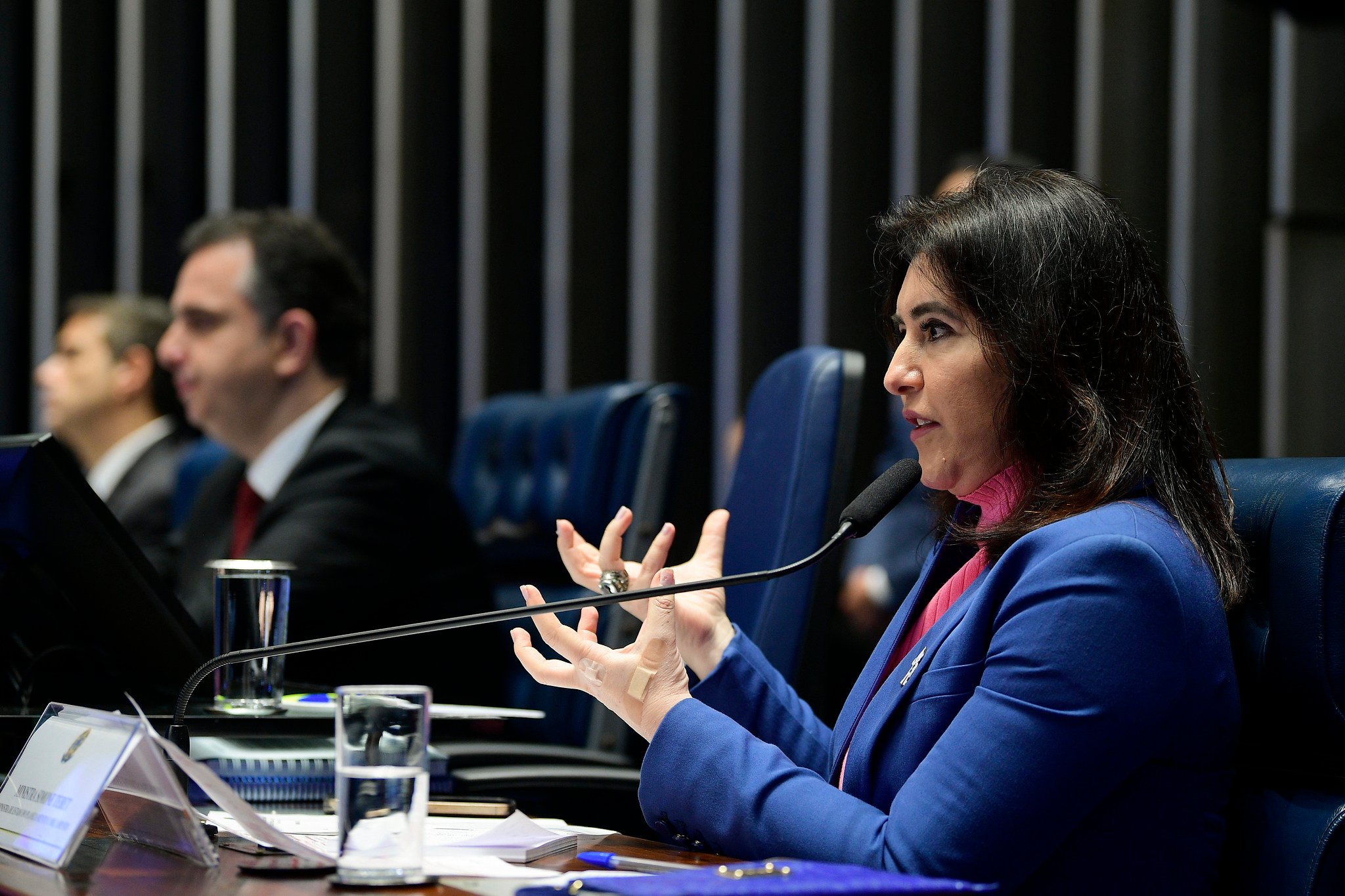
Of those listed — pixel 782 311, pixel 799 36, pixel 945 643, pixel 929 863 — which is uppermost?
pixel 799 36

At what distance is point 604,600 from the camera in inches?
40.4

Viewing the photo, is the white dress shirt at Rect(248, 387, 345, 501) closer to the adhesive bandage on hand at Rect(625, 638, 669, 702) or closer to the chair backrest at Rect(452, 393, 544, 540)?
the chair backrest at Rect(452, 393, 544, 540)

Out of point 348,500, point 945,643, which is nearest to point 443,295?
point 348,500

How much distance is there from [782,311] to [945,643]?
7.13 ft

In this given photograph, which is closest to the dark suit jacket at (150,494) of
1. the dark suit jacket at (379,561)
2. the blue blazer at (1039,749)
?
the dark suit jacket at (379,561)

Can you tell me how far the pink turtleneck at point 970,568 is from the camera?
1168mm

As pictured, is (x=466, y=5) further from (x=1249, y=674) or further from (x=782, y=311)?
(x=1249, y=674)

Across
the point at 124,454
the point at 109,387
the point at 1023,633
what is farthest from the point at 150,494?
the point at 1023,633

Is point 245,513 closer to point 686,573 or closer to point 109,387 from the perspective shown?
point 686,573

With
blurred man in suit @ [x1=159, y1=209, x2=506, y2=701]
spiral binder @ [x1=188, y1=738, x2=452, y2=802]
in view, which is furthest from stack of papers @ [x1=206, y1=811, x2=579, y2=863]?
blurred man in suit @ [x1=159, y1=209, x2=506, y2=701]

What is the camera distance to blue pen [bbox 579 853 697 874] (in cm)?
93

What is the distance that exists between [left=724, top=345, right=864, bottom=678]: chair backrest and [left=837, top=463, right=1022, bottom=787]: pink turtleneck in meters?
0.32

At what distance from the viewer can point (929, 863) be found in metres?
0.94

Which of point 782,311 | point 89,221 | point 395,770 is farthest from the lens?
point 89,221
